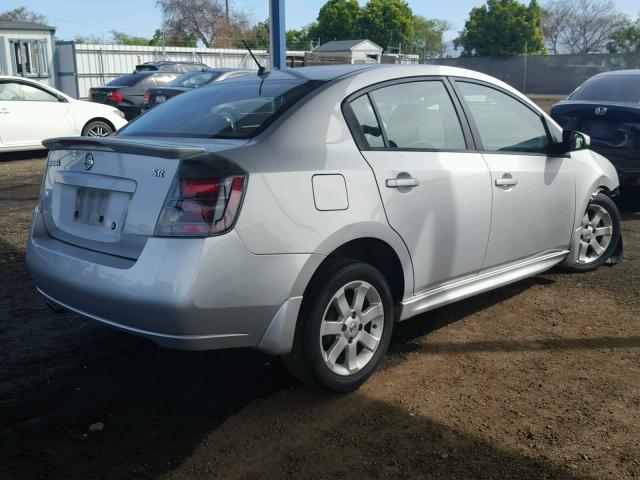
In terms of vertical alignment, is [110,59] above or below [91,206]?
above

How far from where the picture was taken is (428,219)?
3.75 meters

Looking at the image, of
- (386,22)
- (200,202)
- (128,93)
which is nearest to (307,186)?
(200,202)

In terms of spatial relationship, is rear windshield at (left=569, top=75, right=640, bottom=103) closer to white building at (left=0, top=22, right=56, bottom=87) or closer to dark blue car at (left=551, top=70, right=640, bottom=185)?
dark blue car at (left=551, top=70, right=640, bottom=185)

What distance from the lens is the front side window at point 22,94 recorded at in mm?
11891

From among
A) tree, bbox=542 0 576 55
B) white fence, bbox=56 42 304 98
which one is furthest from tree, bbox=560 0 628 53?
white fence, bbox=56 42 304 98

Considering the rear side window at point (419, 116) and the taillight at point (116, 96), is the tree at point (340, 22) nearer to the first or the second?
the taillight at point (116, 96)

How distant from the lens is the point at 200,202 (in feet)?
9.70

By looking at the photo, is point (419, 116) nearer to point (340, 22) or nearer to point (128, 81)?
point (128, 81)

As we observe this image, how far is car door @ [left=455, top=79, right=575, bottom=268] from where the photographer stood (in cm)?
426

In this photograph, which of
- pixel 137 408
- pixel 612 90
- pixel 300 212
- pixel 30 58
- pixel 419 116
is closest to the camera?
pixel 300 212

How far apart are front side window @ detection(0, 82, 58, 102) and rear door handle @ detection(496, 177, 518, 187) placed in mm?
10329

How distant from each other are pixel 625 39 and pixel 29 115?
220 ft

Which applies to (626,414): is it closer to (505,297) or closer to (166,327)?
(505,297)

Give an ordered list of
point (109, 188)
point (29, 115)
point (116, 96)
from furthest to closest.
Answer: point (116, 96)
point (29, 115)
point (109, 188)
